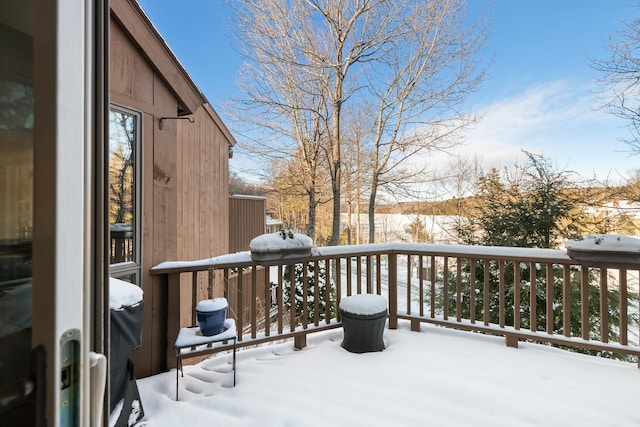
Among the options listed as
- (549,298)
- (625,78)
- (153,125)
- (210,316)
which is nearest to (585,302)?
(549,298)

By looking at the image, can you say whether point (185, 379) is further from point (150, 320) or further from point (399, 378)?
point (399, 378)

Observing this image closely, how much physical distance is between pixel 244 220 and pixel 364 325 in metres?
5.95

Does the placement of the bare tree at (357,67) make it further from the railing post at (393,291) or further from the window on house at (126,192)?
the window on house at (126,192)

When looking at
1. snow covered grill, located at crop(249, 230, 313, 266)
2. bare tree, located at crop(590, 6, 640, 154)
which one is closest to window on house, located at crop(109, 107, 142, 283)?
snow covered grill, located at crop(249, 230, 313, 266)

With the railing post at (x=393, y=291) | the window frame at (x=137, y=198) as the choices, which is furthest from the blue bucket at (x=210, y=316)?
the railing post at (x=393, y=291)

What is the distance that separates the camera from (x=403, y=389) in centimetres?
228

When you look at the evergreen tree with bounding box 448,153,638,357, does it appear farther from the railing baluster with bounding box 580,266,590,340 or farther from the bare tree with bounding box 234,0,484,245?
the bare tree with bounding box 234,0,484,245

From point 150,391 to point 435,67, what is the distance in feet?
29.0

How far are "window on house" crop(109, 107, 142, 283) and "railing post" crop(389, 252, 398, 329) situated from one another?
2.57m

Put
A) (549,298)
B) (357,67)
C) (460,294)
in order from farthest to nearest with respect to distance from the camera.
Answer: (357,67) < (460,294) < (549,298)

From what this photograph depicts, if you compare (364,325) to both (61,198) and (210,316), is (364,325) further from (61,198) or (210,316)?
(61,198)

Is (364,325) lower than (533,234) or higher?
lower

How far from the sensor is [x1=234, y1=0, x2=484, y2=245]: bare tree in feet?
22.6

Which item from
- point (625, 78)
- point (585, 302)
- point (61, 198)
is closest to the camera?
point (61, 198)
